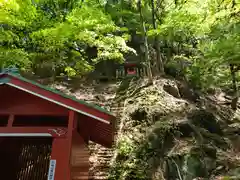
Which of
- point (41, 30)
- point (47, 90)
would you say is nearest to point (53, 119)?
point (47, 90)

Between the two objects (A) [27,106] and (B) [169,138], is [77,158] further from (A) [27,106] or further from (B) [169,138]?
(B) [169,138]

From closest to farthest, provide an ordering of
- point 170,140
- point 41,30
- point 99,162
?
point 99,162
point 170,140
point 41,30

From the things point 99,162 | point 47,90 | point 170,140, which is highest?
point 47,90

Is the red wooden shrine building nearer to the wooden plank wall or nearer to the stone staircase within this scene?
the wooden plank wall

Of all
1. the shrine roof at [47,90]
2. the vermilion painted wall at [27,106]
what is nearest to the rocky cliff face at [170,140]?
the shrine roof at [47,90]

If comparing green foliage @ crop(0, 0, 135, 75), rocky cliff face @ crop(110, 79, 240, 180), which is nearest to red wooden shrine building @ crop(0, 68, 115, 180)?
rocky cliff face @ crop(110, 79, 240, 180)

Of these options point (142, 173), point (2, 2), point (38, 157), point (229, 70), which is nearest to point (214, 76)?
point (229, 70)

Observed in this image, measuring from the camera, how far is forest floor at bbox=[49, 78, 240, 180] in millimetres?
8500

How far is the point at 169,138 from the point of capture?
32.5 feet

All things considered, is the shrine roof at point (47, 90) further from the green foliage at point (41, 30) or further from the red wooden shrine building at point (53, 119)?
the green foliage at point (41, 30)

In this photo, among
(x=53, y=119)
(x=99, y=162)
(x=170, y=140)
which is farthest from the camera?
(x=170, y=140)

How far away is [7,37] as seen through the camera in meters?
9.73

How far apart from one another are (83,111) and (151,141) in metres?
5.29

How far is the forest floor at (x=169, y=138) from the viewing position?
850 centimetres
